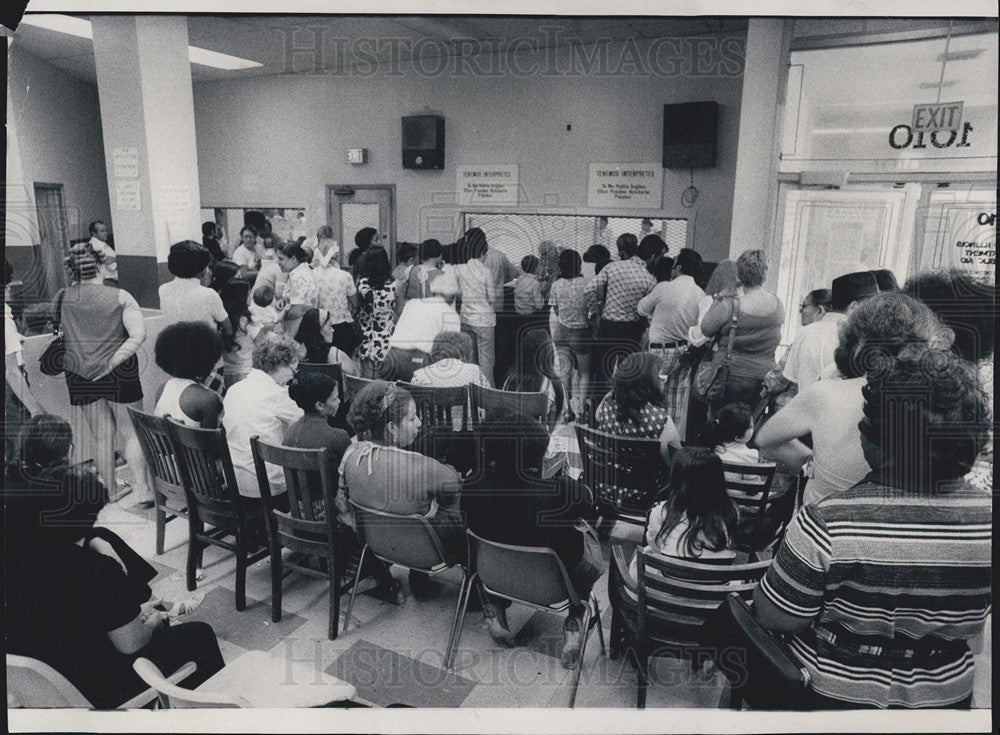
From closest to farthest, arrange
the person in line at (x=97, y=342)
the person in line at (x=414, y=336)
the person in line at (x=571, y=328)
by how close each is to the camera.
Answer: the person in line at (x=97, y=342)
the person in line at (x=414, y=336)
the person in line at (x=571, y=328)

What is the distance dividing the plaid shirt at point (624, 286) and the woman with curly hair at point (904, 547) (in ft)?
10.7

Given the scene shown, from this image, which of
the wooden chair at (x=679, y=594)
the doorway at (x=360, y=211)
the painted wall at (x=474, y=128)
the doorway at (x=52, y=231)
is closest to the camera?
the wooden chair at (x=679, y=594)

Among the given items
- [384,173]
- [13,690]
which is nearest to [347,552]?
[13,690]

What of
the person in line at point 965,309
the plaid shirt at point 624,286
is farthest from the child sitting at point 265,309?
the person in line at point 965,309

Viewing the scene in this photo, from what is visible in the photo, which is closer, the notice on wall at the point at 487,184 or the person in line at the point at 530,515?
the person in line at the point at 530,515

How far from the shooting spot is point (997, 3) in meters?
1.68

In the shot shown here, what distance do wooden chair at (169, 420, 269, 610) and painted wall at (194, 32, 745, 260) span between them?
491 centimetres

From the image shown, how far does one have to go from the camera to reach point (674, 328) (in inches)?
168

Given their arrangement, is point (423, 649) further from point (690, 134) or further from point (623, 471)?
point (690, 134)

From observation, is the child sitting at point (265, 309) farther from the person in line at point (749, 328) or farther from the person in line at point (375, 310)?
the person in line at point (749, 328)

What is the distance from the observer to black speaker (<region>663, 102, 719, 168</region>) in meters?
5.81

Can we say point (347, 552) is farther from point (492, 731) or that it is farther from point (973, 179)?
point (973, 179)

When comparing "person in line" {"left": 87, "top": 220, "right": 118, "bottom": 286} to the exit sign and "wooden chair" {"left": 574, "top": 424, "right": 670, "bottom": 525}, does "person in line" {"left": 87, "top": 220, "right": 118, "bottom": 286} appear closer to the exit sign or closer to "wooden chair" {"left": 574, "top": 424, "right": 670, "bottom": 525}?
"wooden chair" {"left": 574, "top": 424, "right": 670, "bottom": 525}

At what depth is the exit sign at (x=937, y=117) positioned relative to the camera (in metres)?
3.46
